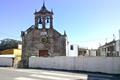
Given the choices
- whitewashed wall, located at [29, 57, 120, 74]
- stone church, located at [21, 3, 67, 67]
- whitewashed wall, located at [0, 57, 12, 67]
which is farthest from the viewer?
stone church, located at [21, 3, 67, 67]

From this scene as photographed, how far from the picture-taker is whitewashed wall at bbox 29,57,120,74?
25.2m

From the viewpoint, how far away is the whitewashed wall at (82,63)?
2517 cm

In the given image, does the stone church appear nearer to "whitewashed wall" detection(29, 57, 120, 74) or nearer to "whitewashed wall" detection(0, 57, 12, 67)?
"whitewashed wall" detection(0, 57, 12, 67)

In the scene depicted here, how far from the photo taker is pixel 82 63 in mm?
28391

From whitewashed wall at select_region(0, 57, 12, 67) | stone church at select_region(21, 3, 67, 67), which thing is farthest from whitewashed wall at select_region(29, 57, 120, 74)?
stone church at select_region(21, 3, 67, 67)

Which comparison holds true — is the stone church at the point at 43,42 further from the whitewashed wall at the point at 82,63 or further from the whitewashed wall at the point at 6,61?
the whitewashed wall at the point at 82,63

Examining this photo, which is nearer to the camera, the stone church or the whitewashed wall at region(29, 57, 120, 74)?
the whitewashed wall at region(29, 57, 120, 74)

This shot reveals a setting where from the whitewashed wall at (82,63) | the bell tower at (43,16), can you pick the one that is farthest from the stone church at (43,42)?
the whitewashed wall at (82,63)

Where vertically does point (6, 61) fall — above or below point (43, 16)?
below

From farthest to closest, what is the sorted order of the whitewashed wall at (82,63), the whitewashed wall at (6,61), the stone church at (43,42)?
the stone church at (43,42)
the whitewashed wall at (6,61)
the whitewashed wall at (82,63)

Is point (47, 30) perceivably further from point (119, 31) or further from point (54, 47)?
point (119, 31)

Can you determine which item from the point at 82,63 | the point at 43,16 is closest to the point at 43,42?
the point at 43,16

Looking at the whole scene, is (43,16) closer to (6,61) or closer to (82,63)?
(6,61)

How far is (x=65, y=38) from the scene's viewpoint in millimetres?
42031
